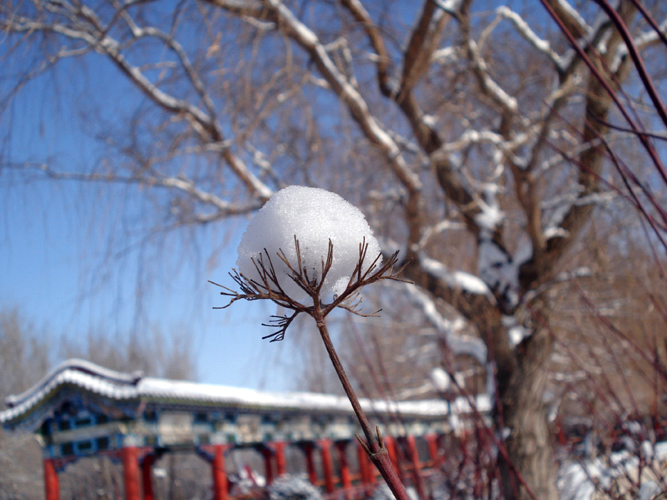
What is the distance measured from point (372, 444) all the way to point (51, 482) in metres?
8.04

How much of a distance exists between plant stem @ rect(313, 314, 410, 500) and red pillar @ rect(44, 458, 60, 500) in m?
7.92

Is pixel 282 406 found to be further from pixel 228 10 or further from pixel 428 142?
pixel 228 10

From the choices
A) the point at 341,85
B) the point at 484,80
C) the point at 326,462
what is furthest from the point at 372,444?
the point at 326,462

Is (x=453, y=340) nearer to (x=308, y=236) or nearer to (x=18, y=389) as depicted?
(x=308, y=236)

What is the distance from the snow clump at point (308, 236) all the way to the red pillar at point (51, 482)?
782 cm

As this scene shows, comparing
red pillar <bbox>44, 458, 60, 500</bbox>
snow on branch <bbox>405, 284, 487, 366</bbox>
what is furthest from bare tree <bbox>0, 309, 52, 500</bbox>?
snow on branch <bbox>405, 284, 487, 366</bbox>

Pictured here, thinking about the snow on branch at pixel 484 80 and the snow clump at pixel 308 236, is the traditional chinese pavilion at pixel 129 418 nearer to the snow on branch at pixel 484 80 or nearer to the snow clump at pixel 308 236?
the snow on branch at pixel 484 80

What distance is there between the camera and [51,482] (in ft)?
22.7

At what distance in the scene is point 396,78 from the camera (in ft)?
14.8

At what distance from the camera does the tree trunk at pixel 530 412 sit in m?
3.62

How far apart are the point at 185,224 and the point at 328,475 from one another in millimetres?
7785

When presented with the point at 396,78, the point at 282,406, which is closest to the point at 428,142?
the point at 396,78

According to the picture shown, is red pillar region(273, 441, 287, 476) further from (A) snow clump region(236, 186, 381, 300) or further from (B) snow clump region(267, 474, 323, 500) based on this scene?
(A) snow clump region(236, 186, 381, 300)

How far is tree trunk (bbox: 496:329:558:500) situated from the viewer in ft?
11.9
